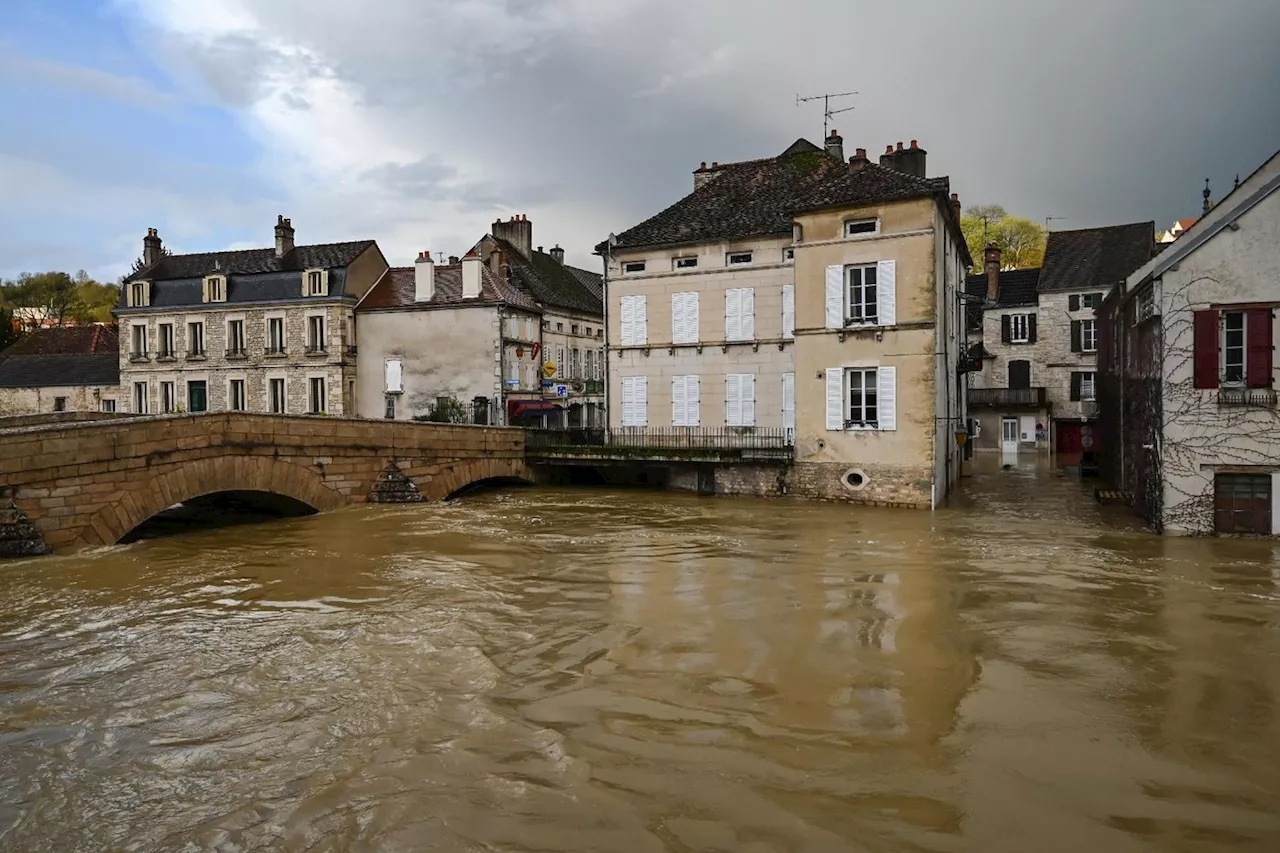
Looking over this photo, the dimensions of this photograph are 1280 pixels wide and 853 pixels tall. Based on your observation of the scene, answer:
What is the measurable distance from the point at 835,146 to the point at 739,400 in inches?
310

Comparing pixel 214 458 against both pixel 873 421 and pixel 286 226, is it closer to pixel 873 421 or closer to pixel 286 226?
pixel 873 421

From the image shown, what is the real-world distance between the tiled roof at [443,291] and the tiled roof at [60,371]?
12752 mm

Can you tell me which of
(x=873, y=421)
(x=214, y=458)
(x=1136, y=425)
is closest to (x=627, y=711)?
(x=214, y=458)

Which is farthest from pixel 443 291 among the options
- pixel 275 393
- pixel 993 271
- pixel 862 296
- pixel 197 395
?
pixel 993 271

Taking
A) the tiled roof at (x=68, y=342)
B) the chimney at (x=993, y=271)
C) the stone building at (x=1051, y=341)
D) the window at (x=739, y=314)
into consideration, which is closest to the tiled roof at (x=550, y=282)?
the window at (x=739, y=314)

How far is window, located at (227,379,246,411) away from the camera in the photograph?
3400cm

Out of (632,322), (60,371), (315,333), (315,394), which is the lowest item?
(315,394)

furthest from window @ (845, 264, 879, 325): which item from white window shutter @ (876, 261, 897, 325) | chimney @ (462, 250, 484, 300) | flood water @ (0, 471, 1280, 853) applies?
chimney @ (462, 250, 484, 300)

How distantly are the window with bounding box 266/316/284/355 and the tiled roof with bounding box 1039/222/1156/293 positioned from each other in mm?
32265

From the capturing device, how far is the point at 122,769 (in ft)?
20.5

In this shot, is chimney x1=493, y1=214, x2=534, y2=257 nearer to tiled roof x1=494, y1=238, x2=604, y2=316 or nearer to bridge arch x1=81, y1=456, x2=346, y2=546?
tiled roof x1=494, y1=238, x2=604, y2=316

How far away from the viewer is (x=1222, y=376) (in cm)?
1521

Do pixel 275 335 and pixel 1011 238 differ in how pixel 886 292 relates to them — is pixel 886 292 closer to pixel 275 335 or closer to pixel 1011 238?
pixel 275 335

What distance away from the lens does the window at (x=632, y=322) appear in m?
24.9
